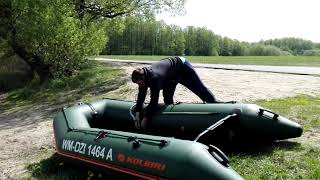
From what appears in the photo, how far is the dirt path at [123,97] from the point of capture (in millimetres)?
9383

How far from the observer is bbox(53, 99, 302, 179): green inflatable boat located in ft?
19.0

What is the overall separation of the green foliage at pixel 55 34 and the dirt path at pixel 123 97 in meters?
2.82

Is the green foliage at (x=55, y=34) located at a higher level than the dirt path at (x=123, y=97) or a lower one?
higher

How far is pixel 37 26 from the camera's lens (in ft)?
53.0

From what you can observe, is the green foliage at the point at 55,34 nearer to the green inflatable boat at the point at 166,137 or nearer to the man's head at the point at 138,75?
the green inflatable boat at the point at 166,137

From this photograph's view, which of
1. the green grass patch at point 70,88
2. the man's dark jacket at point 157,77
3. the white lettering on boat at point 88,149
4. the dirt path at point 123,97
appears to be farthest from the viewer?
the green grass patch at point 70,88

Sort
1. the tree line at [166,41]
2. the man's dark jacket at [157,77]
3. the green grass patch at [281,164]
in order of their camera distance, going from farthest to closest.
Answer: the tree line at [166,41], the man's dark jacket at [157,77], the green grass patch at [281,164]

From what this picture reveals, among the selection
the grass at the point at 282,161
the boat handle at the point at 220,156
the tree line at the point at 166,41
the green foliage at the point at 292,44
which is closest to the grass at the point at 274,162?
the grass at the point at 282,161

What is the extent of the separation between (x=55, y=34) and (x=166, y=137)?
35.6ft

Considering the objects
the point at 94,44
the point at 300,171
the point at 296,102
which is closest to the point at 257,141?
the point at 300,171

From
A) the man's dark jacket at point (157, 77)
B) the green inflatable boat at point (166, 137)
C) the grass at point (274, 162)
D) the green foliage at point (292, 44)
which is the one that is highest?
the man's dark jacket at point (157, 77)

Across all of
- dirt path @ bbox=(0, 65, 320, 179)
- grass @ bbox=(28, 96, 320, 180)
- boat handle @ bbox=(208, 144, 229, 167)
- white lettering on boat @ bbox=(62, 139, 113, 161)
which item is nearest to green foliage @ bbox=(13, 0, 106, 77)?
dirt path @ bbox=(0, 65, 320, 179)

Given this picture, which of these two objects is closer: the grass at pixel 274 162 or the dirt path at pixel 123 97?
the grass at pixel 274 162

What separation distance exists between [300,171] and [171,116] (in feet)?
8.48
